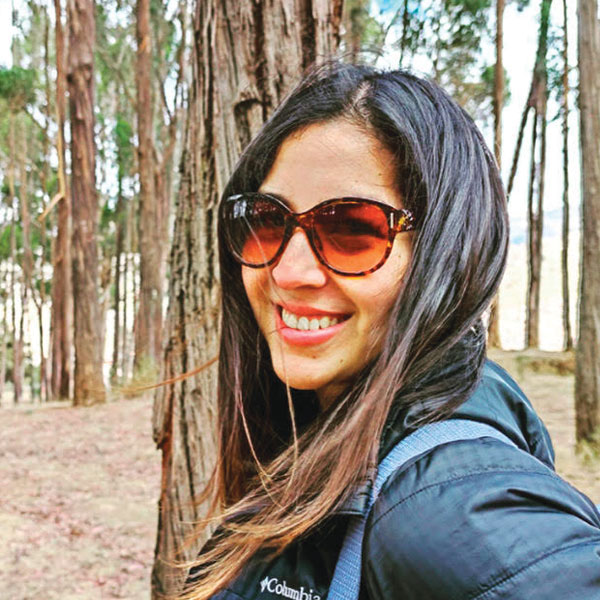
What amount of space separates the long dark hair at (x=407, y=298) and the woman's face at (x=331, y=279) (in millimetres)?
30

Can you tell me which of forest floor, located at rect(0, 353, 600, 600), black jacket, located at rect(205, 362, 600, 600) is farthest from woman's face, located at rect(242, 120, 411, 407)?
forest floor, located at rect(0, 353, 600, 600)

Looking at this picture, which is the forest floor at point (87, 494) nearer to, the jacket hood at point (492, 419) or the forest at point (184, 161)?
the forest at point (184, 161)

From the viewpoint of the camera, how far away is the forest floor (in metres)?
4.17

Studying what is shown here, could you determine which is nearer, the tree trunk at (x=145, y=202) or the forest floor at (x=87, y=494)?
the forest floor at (x=87, y=494)

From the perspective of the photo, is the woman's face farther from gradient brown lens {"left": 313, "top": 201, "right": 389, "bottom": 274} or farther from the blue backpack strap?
the blue backpack strap

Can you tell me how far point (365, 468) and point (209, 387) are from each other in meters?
1.32

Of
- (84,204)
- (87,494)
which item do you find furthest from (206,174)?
(84,204)

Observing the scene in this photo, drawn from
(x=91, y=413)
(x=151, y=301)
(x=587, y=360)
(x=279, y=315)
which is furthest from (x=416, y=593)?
(x=151, y=301)

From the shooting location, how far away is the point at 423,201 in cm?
104

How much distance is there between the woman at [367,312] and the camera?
0.81 metres

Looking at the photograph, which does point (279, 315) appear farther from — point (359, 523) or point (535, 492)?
point (535, 492)

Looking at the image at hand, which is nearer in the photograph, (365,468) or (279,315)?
(365,468)

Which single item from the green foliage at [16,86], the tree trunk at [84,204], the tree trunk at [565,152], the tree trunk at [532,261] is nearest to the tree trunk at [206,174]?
the tree trunk at [84,204]

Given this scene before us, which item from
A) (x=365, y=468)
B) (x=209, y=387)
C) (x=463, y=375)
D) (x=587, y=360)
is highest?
(x=463, y=375)
